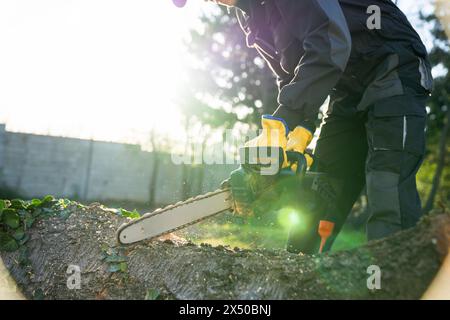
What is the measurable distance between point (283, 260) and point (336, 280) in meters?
0.32

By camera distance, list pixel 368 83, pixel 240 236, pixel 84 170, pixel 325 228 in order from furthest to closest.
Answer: pixel 84 170 → pixel 240 236 → pixel 325 228 → pixel 368 83

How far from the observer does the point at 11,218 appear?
2.68 metres

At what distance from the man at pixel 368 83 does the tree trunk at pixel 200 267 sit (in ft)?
1.32

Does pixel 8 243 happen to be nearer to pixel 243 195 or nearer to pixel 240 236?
pixel 243 195

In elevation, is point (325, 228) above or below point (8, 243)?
above

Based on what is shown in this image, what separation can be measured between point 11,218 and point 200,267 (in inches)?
65.0

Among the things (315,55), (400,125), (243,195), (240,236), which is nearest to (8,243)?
(243,195)

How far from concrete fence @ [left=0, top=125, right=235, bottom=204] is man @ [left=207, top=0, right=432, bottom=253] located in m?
9.23

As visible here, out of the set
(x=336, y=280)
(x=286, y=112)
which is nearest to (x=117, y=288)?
(x=336, y=280)

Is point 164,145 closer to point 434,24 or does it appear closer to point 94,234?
point 434,24

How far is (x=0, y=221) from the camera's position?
270 cm

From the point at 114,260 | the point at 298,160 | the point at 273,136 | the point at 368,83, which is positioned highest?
the point at 368,83

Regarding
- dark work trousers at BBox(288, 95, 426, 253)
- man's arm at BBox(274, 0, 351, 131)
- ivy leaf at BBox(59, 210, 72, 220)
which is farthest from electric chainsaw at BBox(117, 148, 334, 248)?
ivy leaf at BBox(59, 210, 72, 220)
